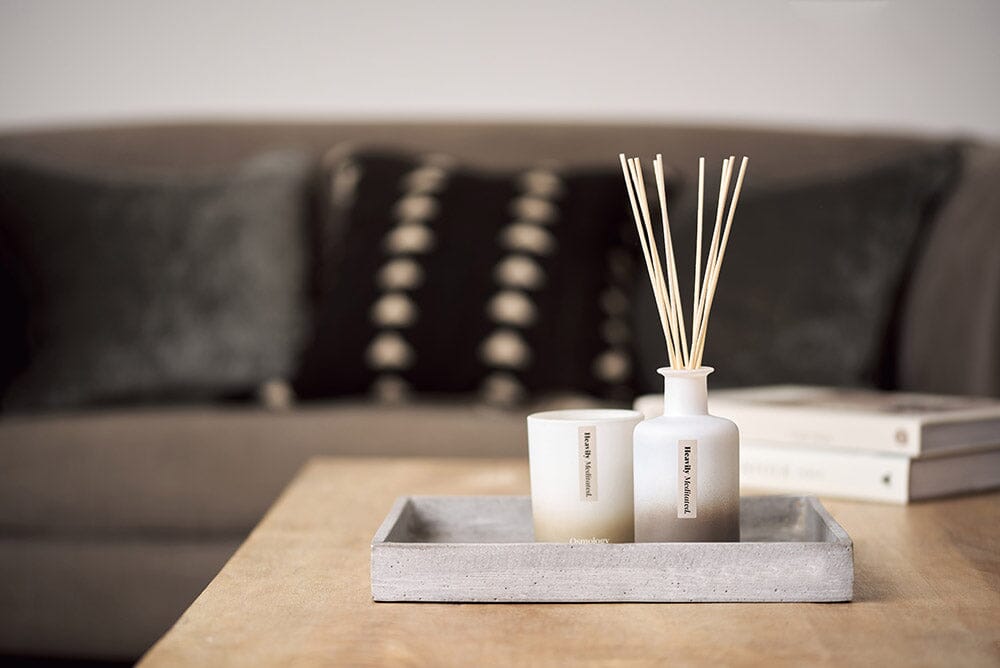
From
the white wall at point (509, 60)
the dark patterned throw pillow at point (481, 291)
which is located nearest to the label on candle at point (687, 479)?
the dark patterned throw pillow at point (481, 291)

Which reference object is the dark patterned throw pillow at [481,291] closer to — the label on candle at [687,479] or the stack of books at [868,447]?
the stack of books at [868,447]

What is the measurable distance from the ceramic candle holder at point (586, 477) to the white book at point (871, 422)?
1.02 feet

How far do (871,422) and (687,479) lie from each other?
0.34 meters

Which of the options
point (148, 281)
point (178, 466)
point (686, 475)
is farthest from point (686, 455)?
point (148, 281)

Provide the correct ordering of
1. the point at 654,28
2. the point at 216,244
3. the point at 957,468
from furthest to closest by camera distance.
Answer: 1. the point at 654,28
2. the point at 216,244
3. the point at 957,468

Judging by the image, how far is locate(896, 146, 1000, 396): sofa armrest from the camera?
4.87 ft

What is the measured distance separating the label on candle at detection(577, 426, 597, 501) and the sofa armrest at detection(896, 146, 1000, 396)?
993 millimetres

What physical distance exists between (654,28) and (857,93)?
1.66ft

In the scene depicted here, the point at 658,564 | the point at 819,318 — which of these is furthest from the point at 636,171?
the point at 819,318

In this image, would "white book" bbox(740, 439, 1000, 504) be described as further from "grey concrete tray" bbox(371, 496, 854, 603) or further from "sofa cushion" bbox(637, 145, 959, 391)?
"sofa cushion" bbox(637, 145, 959, 391)

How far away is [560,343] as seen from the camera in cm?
161

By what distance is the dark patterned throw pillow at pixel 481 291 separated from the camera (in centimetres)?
161

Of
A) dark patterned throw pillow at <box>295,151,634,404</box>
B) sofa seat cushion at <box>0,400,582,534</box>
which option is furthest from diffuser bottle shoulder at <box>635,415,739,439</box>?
dark patterned throw pillow at <box>295,151,634,404</box>

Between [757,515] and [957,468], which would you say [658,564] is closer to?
[757,515]
